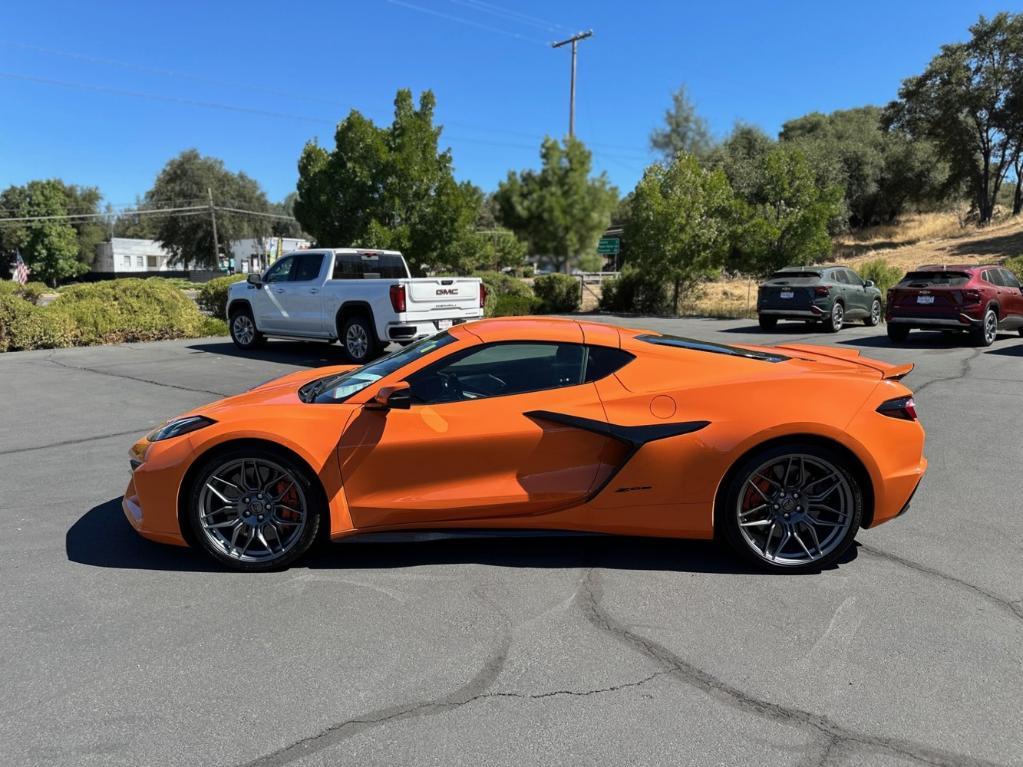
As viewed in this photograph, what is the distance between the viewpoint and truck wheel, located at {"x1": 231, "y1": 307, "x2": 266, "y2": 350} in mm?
14297

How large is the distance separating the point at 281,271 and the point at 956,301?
13.5 metres

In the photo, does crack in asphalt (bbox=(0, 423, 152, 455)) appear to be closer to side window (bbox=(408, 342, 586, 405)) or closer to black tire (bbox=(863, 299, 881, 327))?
side window (bbox=(408, 342, 586, 405))

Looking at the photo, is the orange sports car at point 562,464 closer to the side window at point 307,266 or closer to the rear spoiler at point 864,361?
the rear spoiler at point 864,361

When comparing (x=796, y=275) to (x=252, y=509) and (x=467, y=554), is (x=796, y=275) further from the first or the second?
(x=252, y=509)

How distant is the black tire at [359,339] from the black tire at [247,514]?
8447 mm

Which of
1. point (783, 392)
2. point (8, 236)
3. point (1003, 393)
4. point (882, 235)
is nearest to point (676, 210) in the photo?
point (1003, 393)

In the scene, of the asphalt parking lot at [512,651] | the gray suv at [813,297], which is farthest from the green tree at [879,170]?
the asphalt parking lot at [512,651]

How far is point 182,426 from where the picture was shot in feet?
12.7

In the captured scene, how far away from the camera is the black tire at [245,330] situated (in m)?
14.3

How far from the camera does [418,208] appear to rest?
23.9 metres

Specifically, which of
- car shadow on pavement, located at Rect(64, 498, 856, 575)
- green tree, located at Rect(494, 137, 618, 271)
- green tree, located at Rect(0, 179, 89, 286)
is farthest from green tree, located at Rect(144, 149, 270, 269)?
car shadow on pavement, located at Rect(64, 498, 856, 575)

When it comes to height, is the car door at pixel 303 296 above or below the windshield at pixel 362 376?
above

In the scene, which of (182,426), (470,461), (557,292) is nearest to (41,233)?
(557,292)

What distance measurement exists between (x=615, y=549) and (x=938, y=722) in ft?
6.15
